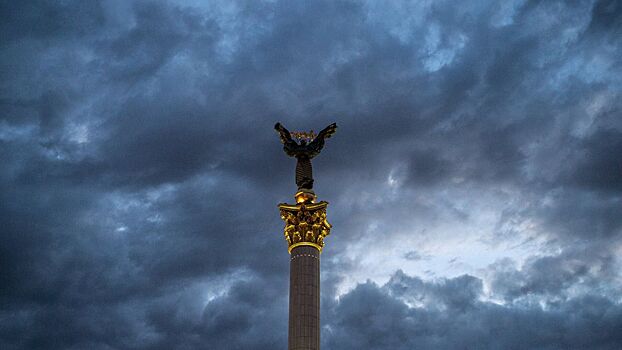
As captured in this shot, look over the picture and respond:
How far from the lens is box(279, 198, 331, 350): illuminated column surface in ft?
141

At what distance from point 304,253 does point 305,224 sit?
199 centimetres

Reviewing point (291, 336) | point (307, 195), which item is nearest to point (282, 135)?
point (307, 195)

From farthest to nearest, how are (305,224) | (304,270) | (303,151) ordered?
(303,151), (305,224), (304,270)

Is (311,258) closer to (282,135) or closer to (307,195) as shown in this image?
(307,195)

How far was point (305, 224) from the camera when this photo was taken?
152 ft

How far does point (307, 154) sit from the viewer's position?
50906 mm

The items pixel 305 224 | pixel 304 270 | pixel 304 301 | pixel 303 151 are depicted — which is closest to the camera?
pixel 304 301

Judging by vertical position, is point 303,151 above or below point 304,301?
above

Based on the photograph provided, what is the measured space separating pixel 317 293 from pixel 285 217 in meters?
5.90

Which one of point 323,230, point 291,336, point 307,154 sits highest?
point 307,154

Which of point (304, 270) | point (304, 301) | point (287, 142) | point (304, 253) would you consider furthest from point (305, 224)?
point (287, 142)

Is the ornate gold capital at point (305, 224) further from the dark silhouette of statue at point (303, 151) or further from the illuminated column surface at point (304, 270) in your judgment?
the dark silhouette of statue at point (303, 151)

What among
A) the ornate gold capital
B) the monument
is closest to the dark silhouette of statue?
the monument

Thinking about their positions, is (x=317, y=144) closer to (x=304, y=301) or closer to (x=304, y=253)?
(x=304, y=253)
